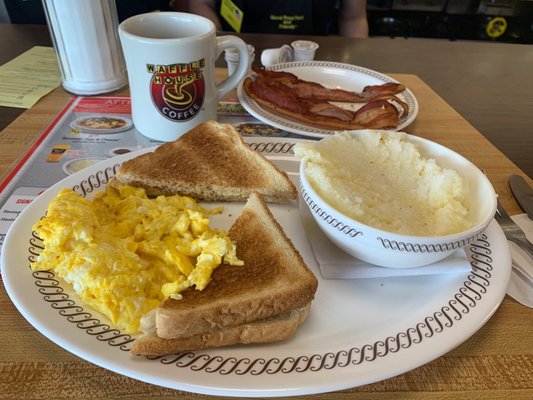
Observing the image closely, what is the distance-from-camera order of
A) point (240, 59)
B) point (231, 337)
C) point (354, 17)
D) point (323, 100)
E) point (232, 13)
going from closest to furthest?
point (231, 337)
point (240, 59)
point (323, 100)
point (232, 13)
point (354, 17)

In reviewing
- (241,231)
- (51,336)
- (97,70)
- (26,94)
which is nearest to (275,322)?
(241,231)

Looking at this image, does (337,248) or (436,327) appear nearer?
(436,327)

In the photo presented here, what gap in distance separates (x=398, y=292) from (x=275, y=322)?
364mm

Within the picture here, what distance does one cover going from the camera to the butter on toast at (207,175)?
1.34 metres

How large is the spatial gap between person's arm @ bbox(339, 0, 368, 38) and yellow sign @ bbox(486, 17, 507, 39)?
1.66 meters

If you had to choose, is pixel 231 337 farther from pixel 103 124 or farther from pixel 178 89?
pixel 103 124

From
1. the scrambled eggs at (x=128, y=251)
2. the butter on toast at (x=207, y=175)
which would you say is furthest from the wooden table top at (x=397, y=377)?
the butter on toast at (x=207, y=175)

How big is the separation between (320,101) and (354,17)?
2.38 meters

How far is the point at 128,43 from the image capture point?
1506 mm

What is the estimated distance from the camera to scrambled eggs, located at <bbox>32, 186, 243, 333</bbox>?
931 millimetres

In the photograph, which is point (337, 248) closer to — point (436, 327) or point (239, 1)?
point (436, 327)

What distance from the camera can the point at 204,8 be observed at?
11.1ft

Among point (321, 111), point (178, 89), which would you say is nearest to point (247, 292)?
point (178, 89)

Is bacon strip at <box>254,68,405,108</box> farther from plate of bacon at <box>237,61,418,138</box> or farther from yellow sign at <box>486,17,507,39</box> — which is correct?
yellow sign at <box>486,17,507,39</box>
